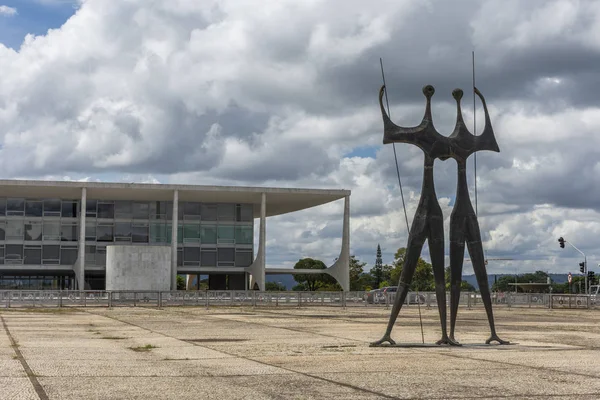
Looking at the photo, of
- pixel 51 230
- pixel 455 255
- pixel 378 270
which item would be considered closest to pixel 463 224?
pixel 455 255

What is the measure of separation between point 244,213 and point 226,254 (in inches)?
182

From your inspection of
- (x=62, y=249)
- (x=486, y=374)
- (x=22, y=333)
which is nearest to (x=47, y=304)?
(x=22, y=333)

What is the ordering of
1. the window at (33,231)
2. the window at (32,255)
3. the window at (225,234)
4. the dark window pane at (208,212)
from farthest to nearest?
1. the dark window pane at (208,212)
2. the window at (225,234)
3. the window at (33,231)
4. the window at (32,255)

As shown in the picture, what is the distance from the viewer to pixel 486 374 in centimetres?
1127

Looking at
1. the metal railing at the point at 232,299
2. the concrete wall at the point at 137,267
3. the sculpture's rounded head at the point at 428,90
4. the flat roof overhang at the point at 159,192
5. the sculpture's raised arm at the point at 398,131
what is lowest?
the metal railing at the point at 232,299

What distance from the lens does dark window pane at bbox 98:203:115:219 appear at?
7600 cm

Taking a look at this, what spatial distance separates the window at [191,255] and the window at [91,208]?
9.11 m

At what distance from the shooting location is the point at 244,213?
Answer: 79.4 metres

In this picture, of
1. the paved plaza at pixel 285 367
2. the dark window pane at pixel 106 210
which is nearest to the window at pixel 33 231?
the dark window pane at pixel 106 210

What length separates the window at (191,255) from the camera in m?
76.2

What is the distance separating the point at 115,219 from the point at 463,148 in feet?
204

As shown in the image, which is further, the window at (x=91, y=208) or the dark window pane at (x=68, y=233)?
the window at (x=91, y=208)

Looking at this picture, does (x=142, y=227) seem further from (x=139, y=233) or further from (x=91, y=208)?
(x=91, y=208)

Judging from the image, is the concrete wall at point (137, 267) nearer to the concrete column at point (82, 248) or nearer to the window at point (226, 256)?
the concrete column at point (82, 248)
